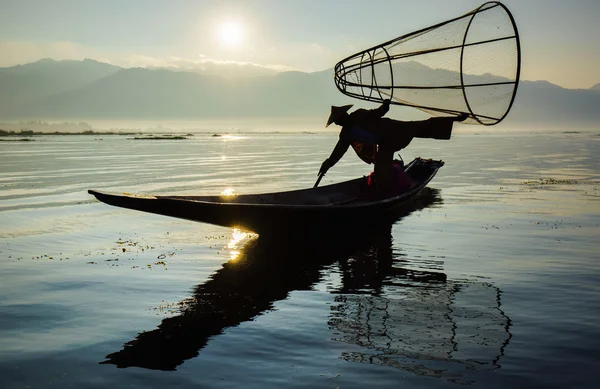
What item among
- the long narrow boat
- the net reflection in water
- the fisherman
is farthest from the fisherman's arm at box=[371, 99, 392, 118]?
the net reflection in water

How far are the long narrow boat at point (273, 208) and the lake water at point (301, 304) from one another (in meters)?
0.70

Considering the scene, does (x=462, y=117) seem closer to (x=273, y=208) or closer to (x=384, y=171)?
(x=384, y=171)

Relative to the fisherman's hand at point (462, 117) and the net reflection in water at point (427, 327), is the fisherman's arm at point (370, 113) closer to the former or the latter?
the fisherman's hand at point (462, 117)

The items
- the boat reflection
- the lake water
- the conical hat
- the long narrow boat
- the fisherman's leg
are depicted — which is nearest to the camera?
the lake water

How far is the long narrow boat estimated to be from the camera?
9484 mm

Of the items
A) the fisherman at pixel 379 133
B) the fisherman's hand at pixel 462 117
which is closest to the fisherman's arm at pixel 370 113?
the fisherman at pixel 379 133

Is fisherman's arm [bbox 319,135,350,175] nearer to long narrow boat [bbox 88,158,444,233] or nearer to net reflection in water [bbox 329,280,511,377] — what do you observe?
long narrow boat [bbox 88,158,444,233]

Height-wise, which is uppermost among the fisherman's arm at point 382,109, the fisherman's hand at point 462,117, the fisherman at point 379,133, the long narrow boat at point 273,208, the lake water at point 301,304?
the fisherman's arm at point 382,109

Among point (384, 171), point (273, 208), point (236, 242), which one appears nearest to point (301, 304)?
point (273, 208)

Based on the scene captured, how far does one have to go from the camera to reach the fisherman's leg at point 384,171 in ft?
47.7

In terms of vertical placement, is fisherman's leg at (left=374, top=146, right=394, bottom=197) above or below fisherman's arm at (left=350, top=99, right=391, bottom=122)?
below

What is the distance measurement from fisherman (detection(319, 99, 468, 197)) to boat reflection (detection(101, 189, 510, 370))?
266 cm

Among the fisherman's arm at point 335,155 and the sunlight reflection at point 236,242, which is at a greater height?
the fisherman's arm at point 335,155

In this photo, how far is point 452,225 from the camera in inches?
603
